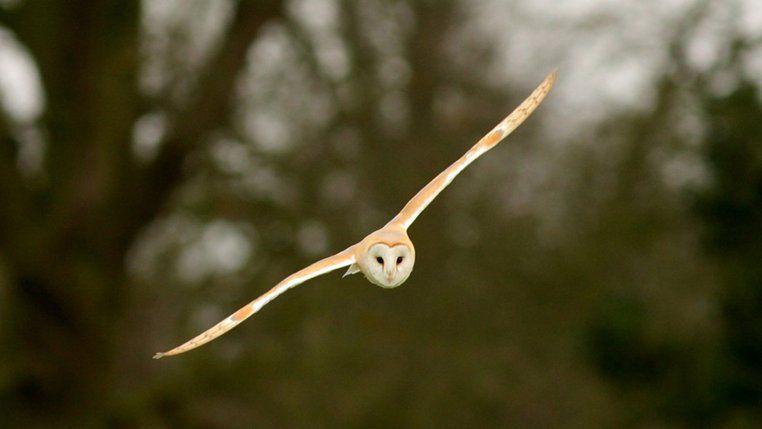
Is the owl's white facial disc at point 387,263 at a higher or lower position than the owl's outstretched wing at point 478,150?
lower

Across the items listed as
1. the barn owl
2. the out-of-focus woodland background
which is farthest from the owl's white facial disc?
the out-of-focus woodland background

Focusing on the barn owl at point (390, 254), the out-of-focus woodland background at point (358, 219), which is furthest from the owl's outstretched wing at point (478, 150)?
the out-of-focus woodland background at point (358, 219)

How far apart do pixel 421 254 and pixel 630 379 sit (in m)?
1.54

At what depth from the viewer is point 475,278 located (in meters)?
7.95

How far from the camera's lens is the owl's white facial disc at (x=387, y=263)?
1.12m

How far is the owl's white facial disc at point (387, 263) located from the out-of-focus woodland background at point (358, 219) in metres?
5.88

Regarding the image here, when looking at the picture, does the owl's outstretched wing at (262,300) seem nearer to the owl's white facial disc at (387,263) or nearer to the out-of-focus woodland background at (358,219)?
the owl's white facial disc at (387,263)

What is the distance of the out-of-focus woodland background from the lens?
712 cm

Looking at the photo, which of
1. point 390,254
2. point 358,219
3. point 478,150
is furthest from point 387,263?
point 358,219

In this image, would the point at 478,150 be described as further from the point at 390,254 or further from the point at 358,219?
the point at 358,219

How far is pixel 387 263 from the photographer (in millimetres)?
1146

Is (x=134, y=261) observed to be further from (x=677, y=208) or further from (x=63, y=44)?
(x=677, y=208)

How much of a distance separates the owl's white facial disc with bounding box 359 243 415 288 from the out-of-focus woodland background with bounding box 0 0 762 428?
5.88 metres

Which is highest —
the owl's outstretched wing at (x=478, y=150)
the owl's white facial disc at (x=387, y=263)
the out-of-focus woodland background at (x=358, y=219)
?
the owl's outstretched wing at (x=478, y=150)
